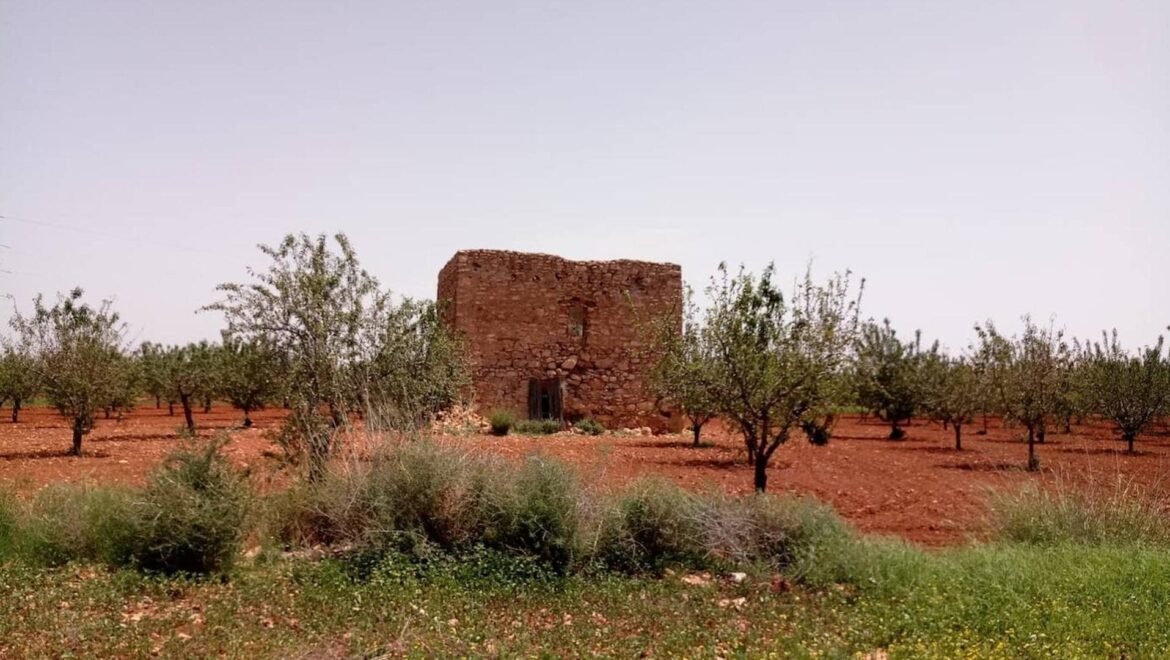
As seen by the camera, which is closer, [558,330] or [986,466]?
[986,466]

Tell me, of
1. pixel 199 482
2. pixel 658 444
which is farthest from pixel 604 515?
pixel 658 444

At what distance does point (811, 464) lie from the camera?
16781 mm

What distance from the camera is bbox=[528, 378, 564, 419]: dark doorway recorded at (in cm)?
2223

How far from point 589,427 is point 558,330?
107 inches

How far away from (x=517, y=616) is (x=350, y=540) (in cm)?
230

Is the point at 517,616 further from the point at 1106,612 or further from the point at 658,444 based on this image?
the point at 658,444

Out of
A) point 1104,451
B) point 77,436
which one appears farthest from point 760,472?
point 1104,451

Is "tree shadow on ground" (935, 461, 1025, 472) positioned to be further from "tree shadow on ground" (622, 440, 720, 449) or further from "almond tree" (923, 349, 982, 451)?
"tree shadow on ground" (622, 440, 720, 449)

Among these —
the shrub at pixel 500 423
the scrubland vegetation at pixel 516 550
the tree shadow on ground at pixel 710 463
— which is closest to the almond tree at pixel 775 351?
the scrubland vegetation at pixel 516 550

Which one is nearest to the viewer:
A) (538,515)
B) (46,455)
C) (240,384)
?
(538,515)

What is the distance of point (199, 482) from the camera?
750 centimetres

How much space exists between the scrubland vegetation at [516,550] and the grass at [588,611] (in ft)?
0.09

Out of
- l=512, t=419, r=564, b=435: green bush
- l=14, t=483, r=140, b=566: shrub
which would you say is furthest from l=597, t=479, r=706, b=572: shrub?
l=512, t=419, r=564, b=435: green bush

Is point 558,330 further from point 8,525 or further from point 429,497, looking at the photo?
point 8,525
